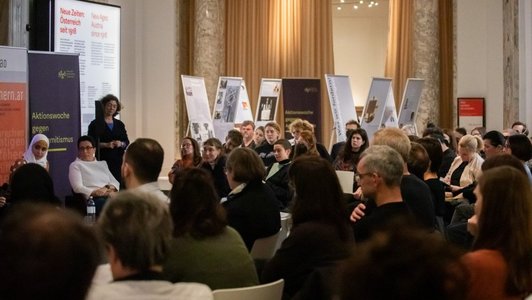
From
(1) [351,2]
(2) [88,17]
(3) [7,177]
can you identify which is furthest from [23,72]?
(1) [351,2]

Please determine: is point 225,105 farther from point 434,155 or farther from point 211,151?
point 434,155

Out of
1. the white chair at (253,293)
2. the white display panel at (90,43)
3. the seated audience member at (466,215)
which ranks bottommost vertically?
the white chair at (253,293)

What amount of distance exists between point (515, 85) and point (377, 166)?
9.20 meters

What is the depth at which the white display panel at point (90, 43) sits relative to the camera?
10.5 metres

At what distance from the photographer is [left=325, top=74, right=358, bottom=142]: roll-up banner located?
11633mm

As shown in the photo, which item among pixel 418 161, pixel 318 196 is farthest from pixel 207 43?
pixel 318 196

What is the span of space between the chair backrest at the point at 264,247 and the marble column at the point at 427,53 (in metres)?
9.60

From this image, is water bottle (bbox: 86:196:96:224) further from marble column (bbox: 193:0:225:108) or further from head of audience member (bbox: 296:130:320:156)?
marble column (bbox: 193:0:225:108)

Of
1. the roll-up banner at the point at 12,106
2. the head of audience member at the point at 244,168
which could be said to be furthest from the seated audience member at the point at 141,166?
the roll-up banner at the point at 12,106

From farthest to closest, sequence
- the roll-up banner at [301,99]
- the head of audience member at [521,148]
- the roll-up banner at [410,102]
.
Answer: the roll-up banner at [410,102], the roll-up banner at [301,99], the head of audience member at [521,148]

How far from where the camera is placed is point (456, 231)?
460cm

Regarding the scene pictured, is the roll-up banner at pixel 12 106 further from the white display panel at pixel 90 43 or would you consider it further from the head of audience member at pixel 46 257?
the head of audience member at pixel 46 257

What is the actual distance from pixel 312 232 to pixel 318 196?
7.3 inches

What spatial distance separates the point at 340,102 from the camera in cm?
1193
